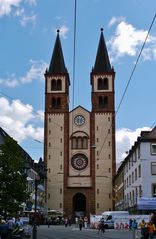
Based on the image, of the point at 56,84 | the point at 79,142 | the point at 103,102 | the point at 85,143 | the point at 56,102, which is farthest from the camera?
the point at 56,84

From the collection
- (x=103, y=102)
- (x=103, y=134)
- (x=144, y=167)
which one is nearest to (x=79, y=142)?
(x=103, y=134)

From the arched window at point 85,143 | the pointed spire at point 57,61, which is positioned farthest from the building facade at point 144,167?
the pointed spire at point 57,61

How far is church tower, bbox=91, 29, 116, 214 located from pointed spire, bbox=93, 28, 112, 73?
24.5 inches

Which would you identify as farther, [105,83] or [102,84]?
[105,83]

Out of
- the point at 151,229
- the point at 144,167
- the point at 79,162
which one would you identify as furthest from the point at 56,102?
the point at 151,229

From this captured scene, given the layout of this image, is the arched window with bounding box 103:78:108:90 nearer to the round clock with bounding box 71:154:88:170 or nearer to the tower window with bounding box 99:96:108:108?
the tower window with bounding box 99:96:108:108

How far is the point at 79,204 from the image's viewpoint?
9931cm

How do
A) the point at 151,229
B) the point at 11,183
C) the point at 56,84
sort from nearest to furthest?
1. the point at 151,229
2. the point at 11,183
3. the point at 56,84

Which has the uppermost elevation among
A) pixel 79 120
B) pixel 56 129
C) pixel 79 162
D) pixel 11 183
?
pixel 79 120

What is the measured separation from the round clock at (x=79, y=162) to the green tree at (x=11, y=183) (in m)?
55.8

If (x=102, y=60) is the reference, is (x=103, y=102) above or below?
below

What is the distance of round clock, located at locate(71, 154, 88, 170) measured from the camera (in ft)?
316

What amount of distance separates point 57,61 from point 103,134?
19.7m

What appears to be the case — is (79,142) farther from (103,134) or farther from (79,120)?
(103,134)
